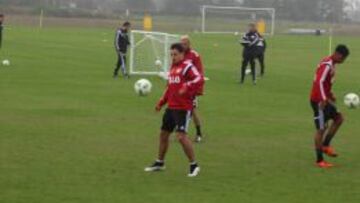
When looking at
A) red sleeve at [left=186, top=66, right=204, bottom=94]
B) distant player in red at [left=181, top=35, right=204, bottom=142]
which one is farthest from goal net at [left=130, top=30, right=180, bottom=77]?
red sleeve at [left=186, top=66, right=204, bottom=94]

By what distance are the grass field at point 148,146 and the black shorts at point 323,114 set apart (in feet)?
2.25

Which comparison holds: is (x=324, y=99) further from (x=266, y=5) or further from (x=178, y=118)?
(x=266, y=5)

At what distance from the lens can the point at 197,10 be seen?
110 m

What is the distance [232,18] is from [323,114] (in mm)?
67981

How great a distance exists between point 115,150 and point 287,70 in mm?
22200

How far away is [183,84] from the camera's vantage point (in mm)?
12219

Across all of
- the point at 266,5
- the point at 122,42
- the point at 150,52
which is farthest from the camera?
the point at 266,5

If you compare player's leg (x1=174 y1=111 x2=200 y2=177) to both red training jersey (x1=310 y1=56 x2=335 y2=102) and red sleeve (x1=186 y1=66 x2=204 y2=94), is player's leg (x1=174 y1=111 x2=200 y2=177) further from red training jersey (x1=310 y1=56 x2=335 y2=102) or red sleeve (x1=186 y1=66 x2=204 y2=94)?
red training jersey (x1=310 y1=56 x2=335 y2=102)

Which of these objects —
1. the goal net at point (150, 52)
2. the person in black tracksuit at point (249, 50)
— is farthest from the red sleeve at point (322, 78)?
the goal net at point (150, 52)

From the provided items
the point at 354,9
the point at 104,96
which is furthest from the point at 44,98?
the point at 354,9

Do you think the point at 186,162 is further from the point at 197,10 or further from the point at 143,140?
the point at 197,10

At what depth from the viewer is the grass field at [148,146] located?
11250mm

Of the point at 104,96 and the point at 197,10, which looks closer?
the point at 104,96

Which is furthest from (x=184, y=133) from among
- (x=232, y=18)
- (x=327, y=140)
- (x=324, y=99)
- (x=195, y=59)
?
(x=232, y=18)
